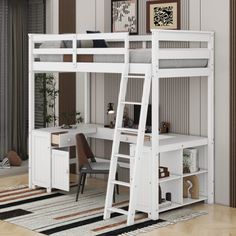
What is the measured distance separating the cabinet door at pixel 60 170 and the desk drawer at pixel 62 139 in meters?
0.09

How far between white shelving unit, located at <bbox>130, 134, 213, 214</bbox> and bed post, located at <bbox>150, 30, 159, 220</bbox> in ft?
0.14

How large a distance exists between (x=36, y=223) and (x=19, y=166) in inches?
104

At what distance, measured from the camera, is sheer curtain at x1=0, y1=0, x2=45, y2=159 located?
834 centimetres

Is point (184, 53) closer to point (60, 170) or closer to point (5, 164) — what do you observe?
point (60, 170)

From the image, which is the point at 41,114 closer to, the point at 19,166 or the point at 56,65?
the point at 19,166

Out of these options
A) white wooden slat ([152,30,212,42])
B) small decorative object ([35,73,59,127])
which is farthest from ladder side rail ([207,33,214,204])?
small decorative object ([35,73,59,127])

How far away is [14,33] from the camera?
839 cm

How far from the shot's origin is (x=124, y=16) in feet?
23.5

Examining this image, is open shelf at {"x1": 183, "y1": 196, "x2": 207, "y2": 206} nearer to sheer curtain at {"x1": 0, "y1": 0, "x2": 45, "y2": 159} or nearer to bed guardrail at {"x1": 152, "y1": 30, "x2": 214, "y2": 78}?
bed guardrail at {"x1": 152, "y1": 30, "x2": 214, "y2": 78}

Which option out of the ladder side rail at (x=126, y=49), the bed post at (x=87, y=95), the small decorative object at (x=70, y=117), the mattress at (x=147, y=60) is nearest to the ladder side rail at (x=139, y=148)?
the mattress at (x=147, y=60)

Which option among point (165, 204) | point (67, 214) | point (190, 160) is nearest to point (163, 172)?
point (165, 204)

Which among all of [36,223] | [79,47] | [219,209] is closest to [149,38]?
[79,47]

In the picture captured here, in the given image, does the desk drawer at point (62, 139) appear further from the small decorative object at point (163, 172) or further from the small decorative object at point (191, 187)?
the small decorative object at point (191, 187)

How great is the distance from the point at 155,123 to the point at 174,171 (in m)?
0.70
